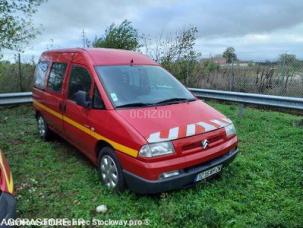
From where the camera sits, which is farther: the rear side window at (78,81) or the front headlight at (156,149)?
the rear side window at (78,81)

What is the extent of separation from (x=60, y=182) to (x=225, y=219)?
2.61 m

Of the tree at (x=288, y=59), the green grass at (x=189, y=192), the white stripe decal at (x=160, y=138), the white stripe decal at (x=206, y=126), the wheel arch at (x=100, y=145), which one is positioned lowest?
the green grass at (x=189, y=192)

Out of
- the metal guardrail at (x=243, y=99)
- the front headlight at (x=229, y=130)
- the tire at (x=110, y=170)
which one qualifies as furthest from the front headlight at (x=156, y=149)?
the metal guardrail at (x=243, y=99)

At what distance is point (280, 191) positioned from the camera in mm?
4375

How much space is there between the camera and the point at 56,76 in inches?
242

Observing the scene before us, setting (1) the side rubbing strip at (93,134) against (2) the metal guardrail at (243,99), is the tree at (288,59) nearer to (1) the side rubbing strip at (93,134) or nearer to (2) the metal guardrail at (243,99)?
(2) the metal guardrail at (243,99)

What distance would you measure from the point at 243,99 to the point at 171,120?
16.3ft

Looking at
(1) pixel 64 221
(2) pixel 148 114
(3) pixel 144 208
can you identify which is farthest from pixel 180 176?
(1) pixel 64 221

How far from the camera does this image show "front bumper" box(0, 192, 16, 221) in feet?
9.59

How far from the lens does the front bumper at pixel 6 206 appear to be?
2.92m

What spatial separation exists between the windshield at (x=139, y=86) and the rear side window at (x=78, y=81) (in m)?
0.29

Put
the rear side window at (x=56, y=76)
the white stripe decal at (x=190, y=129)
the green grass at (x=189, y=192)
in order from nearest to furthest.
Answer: the green grass at (x=189, y=192) < the white stripe decal at (x=190, y=129) < the rear side window at (x=56, y=76)

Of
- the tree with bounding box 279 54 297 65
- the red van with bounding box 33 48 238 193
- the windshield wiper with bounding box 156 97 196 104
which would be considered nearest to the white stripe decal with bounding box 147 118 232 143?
the red van with bounding box 33 48 238 193

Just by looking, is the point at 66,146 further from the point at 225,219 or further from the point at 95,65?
the point at 225,219
